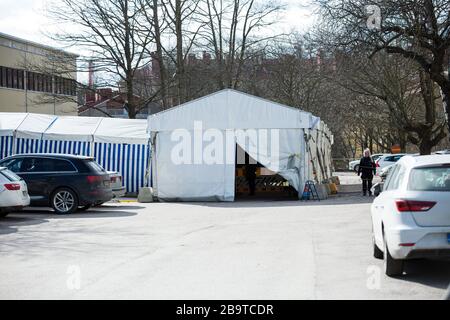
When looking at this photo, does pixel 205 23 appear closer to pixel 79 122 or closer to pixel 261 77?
pixel 261 77

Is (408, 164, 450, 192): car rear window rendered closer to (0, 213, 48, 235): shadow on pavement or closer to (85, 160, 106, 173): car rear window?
(0, 213, 48, 235): shadow on pavement

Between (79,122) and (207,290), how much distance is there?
70.2ft

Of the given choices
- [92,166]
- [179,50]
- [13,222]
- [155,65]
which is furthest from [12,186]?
[155,65]

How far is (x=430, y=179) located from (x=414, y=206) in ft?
1.65

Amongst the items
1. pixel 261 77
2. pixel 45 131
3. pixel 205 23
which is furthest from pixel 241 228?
pixel 261 77

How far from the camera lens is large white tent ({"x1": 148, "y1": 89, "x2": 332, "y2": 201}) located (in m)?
23.5

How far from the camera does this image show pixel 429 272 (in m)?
9.20

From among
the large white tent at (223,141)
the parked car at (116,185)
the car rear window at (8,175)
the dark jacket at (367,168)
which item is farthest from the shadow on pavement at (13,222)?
the dark jacket at (367,168)

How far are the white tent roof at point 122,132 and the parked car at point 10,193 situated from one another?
9.56 m

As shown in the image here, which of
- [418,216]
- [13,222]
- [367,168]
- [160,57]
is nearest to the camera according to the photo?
[418,216]

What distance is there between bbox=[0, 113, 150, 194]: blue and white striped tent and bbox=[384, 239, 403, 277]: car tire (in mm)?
18362

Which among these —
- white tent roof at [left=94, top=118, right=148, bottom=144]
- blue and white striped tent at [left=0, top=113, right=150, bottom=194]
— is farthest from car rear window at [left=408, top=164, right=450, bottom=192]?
white tent roof at [left=94, top=118, right=148, bottom=144]

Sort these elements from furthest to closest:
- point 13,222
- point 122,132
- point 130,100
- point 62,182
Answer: point 130,100, point 122,132, point 62,182, point 13,222

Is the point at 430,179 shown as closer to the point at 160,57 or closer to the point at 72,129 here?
the point at 72,129
